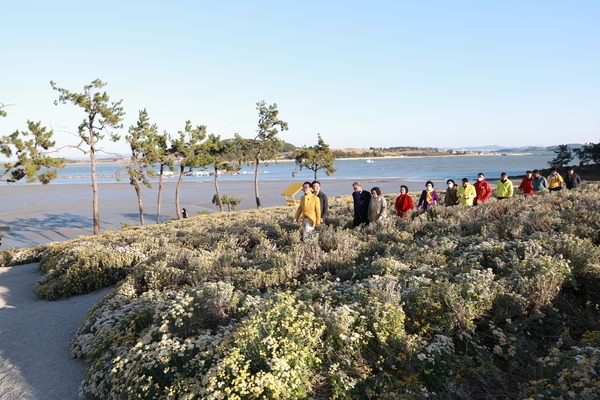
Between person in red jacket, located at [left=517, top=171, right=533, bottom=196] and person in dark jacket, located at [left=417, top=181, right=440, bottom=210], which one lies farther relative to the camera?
person in red jacket, located at [left=517, top=171, right=533, bottom=196]

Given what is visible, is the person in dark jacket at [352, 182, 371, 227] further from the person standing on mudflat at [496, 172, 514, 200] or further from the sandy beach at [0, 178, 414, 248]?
the sandy beach at [0, 178, 414, 248]

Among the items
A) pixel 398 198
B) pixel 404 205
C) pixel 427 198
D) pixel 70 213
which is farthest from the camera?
pixel 70 213

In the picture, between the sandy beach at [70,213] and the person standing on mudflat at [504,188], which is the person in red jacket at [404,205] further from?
the sandy beach at [70,213]

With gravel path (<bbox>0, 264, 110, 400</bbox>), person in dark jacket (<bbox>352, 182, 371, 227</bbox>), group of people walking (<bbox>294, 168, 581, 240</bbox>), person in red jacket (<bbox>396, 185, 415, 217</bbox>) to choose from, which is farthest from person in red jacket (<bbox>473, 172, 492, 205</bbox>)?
gravel path (<bbox>0, 264, 110, 400</bbox>)

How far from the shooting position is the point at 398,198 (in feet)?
39.0

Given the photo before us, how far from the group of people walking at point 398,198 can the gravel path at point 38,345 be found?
4737 millimetres

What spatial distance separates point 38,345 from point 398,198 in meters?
8.93

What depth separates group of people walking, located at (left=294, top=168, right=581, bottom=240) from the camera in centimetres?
1008

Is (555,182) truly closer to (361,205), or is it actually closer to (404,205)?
(404,205)

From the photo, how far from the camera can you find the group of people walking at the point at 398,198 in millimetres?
10078

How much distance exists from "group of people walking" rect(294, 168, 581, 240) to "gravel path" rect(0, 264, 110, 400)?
474 centimetres

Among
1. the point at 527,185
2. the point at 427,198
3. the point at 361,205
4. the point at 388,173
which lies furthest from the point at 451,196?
the point at 388,173

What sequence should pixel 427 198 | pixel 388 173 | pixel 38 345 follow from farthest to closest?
pixel 388 173 → pixel 427 198 → pixel 38 345

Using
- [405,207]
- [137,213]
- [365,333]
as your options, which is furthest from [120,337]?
[137,213]
